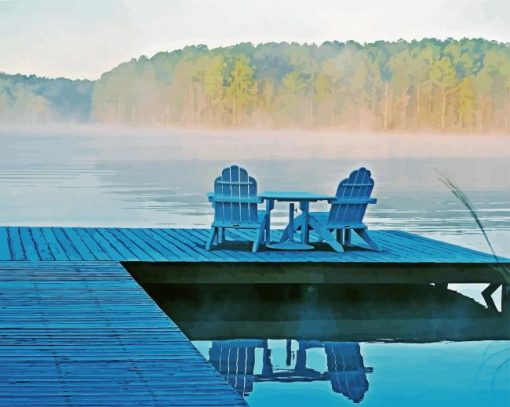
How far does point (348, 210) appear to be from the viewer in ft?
28.3

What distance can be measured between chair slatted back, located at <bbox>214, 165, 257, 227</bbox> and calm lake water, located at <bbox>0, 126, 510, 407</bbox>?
144cm

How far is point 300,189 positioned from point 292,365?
17.1 meters

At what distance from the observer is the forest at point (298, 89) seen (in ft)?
112

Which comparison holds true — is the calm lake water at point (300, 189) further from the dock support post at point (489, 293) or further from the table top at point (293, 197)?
the table top at point (293, 197)

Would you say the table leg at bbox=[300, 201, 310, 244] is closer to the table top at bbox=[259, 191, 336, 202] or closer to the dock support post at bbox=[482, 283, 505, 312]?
the table top at bbox=[259, 191, 336, 202]

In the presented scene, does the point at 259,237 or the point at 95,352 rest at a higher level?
the point at 95,352

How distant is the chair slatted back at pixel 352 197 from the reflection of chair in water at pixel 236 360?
64.1 inches

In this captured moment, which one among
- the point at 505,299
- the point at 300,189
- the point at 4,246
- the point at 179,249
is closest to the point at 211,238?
the point at 179,249

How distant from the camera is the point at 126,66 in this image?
32062 mm

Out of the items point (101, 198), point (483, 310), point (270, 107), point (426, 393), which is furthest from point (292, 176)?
point (426, 393)

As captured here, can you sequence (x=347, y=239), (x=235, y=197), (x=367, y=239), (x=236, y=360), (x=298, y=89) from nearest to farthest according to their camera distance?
(x=236, y=360)
(x=235, y=197)
(x=367, y=239)
(x=347, y=239)
(x=298, y=89)

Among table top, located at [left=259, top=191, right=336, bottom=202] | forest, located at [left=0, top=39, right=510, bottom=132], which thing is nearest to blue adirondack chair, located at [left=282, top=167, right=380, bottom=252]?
table top, located at [left=259, top=191, right=336, bottom=202]

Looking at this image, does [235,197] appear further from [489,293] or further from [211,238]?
[489,293]

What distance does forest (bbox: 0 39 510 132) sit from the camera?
112ft
